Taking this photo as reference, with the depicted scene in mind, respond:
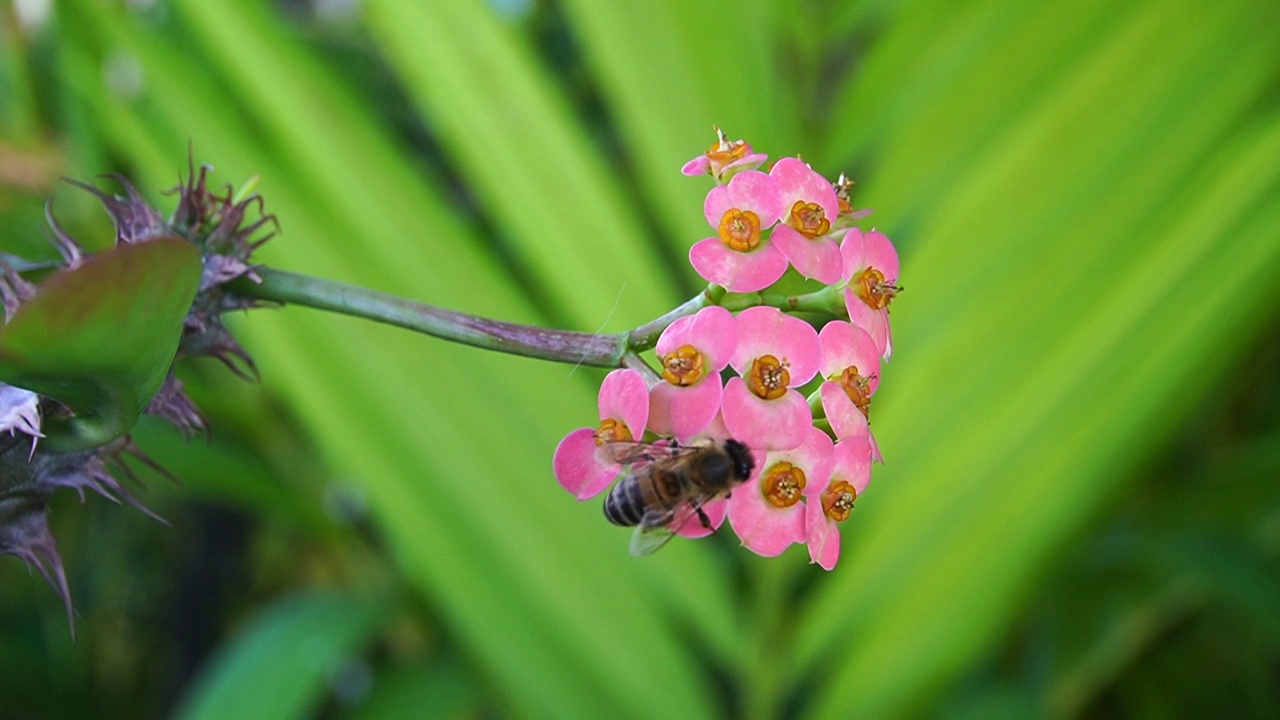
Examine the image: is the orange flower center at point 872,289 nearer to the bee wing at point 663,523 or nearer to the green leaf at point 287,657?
the bee wing at point 663,523

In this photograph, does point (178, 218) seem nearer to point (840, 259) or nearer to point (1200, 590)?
point (840, 259)

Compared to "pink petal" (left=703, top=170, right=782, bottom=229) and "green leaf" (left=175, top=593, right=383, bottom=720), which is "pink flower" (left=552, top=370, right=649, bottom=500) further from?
"green leaf" (left=175, top=593, right=383, bottom=720)

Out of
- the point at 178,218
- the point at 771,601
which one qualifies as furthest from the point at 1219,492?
the point at 178,218

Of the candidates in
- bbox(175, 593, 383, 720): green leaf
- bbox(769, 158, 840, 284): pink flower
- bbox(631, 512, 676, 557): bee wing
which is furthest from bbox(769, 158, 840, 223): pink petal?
bbox(175, 593, 383, 720): green leaf

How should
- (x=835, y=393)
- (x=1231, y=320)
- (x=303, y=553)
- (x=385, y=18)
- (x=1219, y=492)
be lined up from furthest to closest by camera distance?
1. (x=303, y=553)
2. (x=1219, y=492)
3. (x=385, y=18)
4. (x=1231, y=320)
5. (x=835, y=393)

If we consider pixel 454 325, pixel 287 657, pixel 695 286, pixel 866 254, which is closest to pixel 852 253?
pixel 866 254

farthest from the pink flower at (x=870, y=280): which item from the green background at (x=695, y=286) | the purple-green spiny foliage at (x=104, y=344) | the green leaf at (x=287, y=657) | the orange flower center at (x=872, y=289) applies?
the green leaf at (x=287, y=657)
